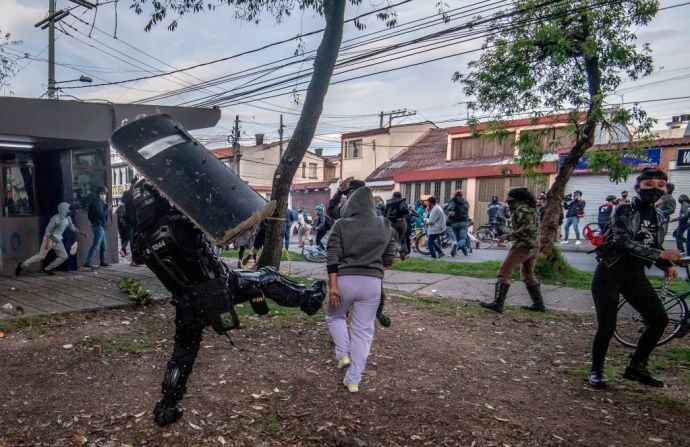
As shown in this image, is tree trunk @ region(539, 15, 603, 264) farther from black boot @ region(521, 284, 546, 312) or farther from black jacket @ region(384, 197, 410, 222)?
black jacket @ region(384, 197, 410, 222)

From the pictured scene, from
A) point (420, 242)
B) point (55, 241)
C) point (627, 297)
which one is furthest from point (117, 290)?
point (420, 242)

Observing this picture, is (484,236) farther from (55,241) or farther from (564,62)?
(55,241)

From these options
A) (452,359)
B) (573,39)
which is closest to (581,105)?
(573,39)

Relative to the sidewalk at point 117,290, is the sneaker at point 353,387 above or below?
above

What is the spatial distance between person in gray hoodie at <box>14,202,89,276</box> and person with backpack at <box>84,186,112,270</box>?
52cm

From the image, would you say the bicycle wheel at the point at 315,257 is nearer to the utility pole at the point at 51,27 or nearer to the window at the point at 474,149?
the utility pole at the point at 51,27

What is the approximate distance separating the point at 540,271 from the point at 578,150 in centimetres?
223

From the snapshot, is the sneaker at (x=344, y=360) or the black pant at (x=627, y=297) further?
the sneaker at (x=344, y=360)

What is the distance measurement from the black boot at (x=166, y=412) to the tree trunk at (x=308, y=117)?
3.75 metres

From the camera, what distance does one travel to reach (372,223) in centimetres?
343

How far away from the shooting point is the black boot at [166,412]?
280 cm

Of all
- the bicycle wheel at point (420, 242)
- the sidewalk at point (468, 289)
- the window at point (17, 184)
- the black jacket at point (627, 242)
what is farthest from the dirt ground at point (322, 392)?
the bicycle wheel at point (420, 242)

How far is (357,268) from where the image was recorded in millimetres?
3346

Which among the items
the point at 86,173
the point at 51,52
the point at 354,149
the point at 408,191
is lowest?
the point at 408,191
